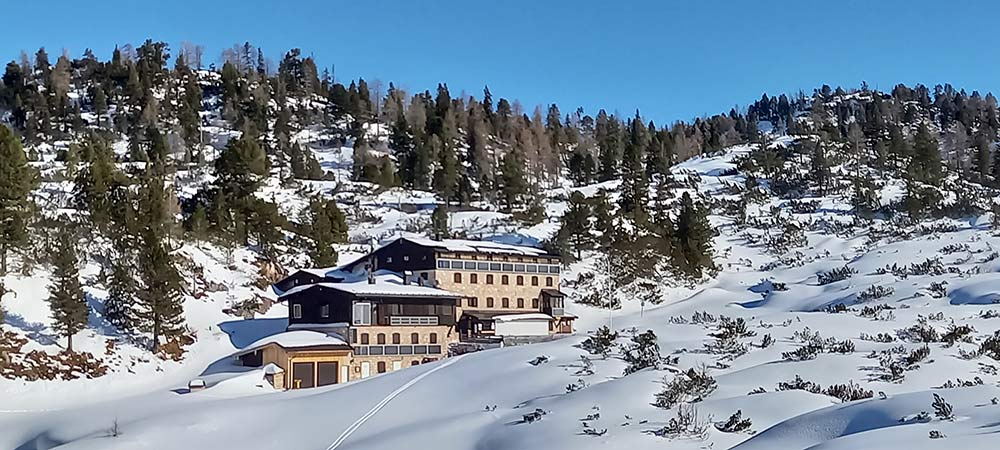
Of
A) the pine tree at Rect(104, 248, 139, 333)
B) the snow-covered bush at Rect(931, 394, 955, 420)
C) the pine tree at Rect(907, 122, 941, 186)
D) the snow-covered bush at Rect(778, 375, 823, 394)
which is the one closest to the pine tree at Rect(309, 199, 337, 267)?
the pine tree at Rect(104, 248, 139, 333)

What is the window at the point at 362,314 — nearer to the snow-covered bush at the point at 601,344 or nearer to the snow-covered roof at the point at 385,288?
the snow-covered roof at the point at 385,288

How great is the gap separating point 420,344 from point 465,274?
570 cm

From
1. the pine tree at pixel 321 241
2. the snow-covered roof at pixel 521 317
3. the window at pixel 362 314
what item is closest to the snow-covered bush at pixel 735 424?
the window at pixel 362 314

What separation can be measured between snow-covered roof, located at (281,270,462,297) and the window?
532 mm

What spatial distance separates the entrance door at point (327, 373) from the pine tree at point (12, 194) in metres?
12.7

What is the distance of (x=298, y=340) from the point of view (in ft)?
115

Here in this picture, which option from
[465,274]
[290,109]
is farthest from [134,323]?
[290,109]

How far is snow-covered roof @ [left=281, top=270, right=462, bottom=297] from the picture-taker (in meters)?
37.6

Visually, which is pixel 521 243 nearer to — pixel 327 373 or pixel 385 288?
pixel 385 288

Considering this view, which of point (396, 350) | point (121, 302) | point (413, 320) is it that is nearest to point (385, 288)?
point (413, 320)

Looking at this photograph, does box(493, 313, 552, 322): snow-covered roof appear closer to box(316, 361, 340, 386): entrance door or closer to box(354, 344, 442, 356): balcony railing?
box(354, 344, 442, 356): balcony railing

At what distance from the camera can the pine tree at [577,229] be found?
5483 cm

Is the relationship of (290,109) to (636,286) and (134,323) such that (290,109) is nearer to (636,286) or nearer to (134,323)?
(636,286)

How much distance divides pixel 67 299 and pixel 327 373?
9.71 meters
